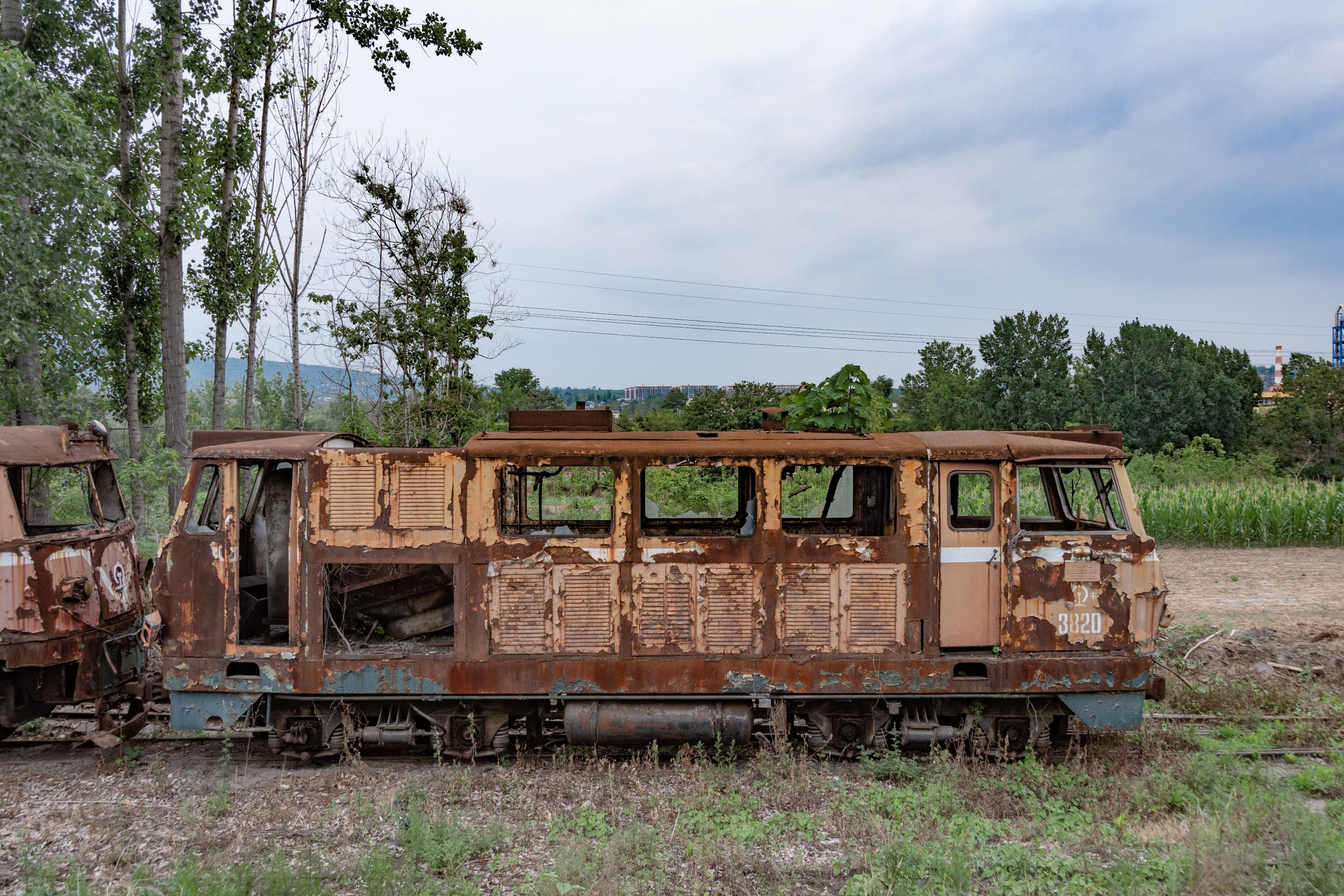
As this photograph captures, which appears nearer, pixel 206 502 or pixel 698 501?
pixel 206 502

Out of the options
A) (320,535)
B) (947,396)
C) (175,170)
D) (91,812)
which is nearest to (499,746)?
(320,535)

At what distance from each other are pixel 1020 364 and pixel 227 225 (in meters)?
56.9

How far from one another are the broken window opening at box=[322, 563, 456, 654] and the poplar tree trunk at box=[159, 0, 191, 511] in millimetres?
8883

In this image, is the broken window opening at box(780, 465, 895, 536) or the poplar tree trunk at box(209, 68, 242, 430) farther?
the poplar tree trunk at box(209, 68, 242, 430)

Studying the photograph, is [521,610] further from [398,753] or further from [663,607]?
[398,753]

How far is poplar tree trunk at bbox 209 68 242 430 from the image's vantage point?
Result: 1633 cm

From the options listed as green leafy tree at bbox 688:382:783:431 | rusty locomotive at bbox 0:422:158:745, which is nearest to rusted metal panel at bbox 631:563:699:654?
rusty locomotive at bbox 0:422:158:745

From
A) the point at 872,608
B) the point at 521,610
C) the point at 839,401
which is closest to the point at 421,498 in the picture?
the point at 521,610

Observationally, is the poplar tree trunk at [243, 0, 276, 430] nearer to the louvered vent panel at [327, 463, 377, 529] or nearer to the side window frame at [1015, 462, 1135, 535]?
the louvered vent panel at [327, 463, 377, 529]

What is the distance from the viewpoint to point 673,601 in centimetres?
703

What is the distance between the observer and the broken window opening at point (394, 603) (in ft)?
24.6

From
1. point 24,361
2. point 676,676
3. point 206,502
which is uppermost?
point 24,361

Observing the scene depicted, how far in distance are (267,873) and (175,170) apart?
14.0m

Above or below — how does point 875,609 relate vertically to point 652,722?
above
